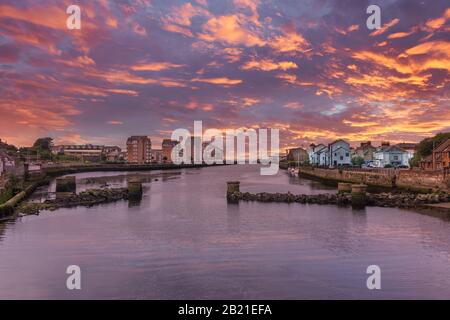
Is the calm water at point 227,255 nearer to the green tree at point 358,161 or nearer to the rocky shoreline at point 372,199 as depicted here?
the rocky shoreline at point 372,199

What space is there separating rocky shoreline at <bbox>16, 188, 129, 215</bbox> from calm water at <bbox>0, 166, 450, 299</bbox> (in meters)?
2.49

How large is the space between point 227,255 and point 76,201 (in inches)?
1249

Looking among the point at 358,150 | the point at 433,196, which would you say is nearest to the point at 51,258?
the point at 433,196

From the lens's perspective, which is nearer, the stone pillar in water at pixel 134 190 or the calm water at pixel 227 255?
the calm water at pixel 227 255

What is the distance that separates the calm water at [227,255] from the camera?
58.4 ft

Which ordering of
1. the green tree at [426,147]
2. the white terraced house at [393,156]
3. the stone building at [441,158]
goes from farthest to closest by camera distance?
the white terraced house at [393,156] < the green tree at [426,147] < the stone building at [441,158]

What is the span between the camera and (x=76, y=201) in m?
Answer: 49.6

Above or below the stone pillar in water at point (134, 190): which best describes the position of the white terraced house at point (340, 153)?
above

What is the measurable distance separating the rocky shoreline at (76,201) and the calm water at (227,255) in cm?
249

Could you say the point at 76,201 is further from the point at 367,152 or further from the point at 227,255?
the point at 367,152

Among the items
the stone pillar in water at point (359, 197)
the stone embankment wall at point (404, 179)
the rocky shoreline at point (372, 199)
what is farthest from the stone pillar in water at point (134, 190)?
the stone embankment wall at point (404, 179)

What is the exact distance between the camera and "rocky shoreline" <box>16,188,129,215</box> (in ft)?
139

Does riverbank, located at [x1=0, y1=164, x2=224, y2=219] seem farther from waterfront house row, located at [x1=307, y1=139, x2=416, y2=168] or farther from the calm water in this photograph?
waterfront house row, located at [x1=307, y1=139, x2=416, y2=168]

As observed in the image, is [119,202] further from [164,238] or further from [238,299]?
[238,299]
